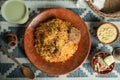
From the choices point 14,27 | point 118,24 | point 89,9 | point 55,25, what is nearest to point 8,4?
point 14,27

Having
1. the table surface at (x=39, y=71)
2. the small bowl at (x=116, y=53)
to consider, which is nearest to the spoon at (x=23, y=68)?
the table surface at (x=39, y=71)

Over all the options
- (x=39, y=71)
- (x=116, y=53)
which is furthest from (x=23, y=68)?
(x=116, y=53)

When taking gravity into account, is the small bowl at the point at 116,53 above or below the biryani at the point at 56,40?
below

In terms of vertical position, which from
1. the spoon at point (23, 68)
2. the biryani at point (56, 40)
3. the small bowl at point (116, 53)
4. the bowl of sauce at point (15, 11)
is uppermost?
the bowl of sauce at point (15, 11)

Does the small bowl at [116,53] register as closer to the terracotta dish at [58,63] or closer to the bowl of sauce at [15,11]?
the terracotta dish at [58,63]

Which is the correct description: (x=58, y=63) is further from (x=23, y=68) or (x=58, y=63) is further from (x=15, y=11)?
(x=15, y=11)
